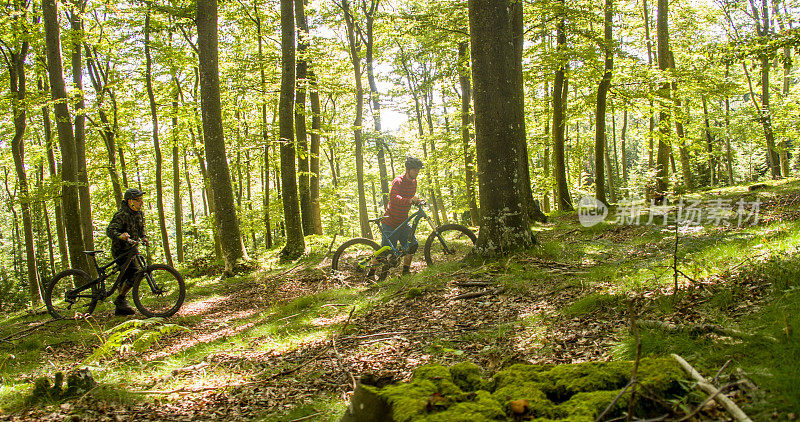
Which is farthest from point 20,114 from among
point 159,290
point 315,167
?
point 315,167

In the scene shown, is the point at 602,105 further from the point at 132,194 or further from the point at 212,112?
the point at 132,194

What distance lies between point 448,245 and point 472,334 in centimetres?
588

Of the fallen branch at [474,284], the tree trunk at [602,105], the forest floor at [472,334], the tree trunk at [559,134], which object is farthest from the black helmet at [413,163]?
the tree trunk at [559,134]

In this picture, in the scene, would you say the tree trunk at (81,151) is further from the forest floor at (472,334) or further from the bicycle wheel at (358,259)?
the bicycle wheel at (358,259)

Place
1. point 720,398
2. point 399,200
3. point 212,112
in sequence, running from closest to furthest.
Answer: point 720,398
point 399,200
point 212,112

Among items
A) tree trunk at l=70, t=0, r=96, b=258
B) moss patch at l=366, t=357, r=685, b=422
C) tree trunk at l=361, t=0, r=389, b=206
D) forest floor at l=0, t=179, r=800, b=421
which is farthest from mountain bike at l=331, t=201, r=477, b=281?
tree trunk at l=361, t=0, r=389, b=206

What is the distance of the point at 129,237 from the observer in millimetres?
7395

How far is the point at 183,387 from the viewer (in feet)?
12.8

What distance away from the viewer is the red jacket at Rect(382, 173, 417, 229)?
818 cm

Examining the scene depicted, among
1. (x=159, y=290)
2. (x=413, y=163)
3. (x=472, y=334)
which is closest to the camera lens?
(x=472, y=334)

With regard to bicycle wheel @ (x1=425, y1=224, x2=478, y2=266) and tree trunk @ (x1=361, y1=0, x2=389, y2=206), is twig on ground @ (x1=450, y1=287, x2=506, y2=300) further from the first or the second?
tree trunk @ (x1=361, y1=0, x2=389, y2=206)

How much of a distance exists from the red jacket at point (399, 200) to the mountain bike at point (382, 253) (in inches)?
5.0

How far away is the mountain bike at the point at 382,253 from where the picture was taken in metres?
8.35

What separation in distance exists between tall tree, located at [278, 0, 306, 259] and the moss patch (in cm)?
1020
